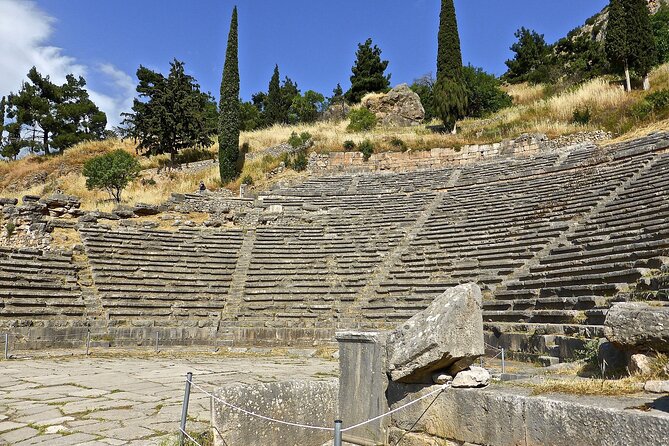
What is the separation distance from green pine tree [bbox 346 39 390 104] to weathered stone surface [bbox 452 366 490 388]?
4627 cm

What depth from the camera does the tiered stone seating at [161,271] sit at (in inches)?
539

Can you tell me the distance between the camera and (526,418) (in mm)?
3068

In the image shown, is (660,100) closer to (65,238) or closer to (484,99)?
(484,99)

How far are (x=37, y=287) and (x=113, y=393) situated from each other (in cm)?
853

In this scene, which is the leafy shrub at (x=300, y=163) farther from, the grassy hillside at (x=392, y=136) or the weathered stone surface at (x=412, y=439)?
the weathered stone surface at (x=412, y=439)


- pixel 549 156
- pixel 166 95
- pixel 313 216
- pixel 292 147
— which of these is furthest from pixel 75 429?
pixel 166 95

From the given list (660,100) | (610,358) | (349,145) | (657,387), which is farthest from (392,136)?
(657,387)

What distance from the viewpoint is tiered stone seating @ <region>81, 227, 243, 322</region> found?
45.0 feet

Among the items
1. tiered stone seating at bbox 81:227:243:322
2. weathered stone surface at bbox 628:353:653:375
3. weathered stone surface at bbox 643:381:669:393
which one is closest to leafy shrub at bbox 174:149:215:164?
tiered stone seating at bbox 81:227:243:322

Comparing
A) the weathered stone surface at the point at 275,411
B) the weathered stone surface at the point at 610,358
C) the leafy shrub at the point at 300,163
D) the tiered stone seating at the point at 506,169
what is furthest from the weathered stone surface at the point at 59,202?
the weathered stone surface at the point at 610,358

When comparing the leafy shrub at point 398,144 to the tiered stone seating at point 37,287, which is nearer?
the tiered stone seating at point 37,287

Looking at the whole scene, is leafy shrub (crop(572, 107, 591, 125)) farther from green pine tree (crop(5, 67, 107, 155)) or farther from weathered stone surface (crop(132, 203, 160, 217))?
green pine tree (crop(5, 67, 107, 155))

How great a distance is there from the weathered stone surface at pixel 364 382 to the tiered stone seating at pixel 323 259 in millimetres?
8874

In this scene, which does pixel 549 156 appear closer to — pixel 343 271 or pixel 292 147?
pixel 343 271
